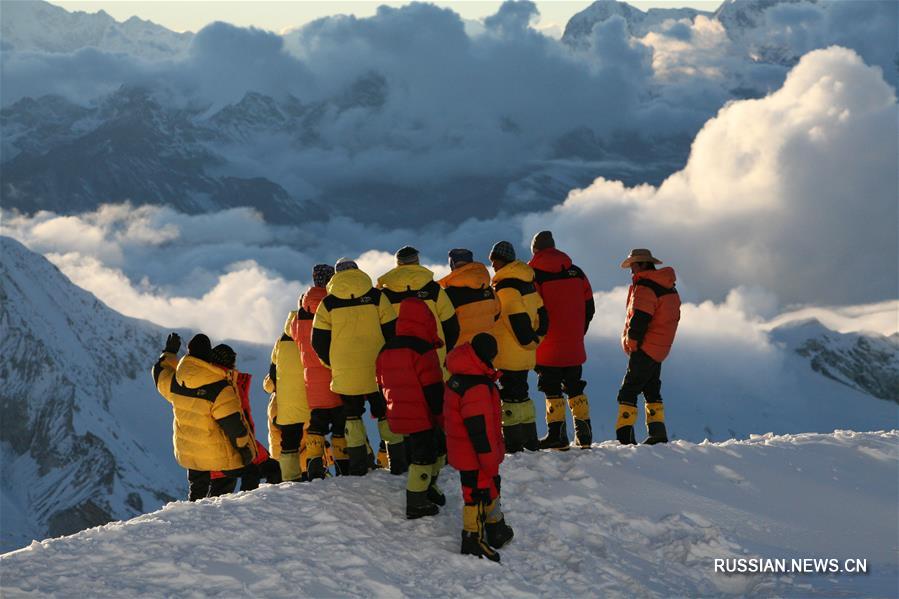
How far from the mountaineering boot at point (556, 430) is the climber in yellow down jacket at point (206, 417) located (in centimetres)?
391

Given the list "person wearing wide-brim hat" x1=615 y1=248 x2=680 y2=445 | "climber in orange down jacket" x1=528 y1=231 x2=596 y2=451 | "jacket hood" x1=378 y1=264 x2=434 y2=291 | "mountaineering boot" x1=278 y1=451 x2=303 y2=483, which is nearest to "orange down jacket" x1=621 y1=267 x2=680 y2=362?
"person wearing wide-brim hat" x1=615 y1=248 x2=680 y2=445

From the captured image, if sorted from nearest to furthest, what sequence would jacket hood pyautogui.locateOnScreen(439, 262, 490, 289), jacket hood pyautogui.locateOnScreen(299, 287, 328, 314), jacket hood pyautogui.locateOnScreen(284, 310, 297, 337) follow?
jacket hood pyautogui.locateOnScreen(439, 262, 490, 289), jacket hood pyautogui.locateOnScreen(299, 287, 328, 314), jacket hood pyautogui.locateOnScreen(284, 310, 297, 337)

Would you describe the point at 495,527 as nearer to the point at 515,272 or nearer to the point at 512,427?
the point at 512,427

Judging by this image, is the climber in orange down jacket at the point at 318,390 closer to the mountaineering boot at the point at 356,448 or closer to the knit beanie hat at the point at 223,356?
the mountaineering boot at the point at 356,448

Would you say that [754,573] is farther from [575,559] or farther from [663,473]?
[663,473]

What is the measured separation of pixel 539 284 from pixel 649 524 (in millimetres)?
3700

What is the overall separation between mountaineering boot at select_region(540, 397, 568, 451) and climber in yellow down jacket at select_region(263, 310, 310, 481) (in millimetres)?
3277

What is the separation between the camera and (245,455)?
11.0 metres

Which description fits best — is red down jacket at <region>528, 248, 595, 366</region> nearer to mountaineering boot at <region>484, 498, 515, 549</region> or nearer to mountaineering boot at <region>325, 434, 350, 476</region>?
mountaineering boot at <region>325, 434, 350, 476</region>

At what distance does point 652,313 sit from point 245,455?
5814 mm

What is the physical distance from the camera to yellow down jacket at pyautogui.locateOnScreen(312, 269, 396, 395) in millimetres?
10406

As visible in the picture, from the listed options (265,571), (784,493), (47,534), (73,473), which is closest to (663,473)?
(784,493)

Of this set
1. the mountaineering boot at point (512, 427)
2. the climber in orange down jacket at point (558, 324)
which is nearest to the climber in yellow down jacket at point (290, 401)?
the mountaineering boot at point (512, 427)

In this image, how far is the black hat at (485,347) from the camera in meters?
8.85
